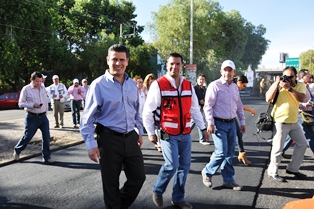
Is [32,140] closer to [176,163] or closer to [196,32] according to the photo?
[176,163]

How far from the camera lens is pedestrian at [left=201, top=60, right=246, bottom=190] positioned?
4473 mm

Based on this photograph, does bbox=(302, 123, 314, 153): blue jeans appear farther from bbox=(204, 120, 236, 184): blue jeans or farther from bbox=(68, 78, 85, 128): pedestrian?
bbox=(68, 78, 85, 128): pedestrian

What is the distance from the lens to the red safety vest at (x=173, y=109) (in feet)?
12.2

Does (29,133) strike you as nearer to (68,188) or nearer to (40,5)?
(68,188)

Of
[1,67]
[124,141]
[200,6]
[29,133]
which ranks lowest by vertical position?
[29,133]

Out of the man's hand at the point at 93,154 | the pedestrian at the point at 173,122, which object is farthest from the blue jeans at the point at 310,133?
the man's hand at the point at 93,154

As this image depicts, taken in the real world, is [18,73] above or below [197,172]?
above

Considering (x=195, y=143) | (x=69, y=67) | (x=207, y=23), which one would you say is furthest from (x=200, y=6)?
(x=195, y=143)

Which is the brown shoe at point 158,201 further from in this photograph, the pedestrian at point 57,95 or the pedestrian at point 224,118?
the pedestrian at point 57,95

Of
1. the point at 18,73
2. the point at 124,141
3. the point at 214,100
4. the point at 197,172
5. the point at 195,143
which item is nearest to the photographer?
the point at 124,141

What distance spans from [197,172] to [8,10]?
75.5ft

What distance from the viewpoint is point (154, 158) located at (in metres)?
6.62

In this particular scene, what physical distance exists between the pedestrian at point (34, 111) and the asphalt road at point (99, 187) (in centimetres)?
38

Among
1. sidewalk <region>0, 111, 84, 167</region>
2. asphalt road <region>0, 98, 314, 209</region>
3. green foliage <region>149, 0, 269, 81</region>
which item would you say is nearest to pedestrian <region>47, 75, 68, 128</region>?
sidewalk <region>0, 111, 84, 167</region>
